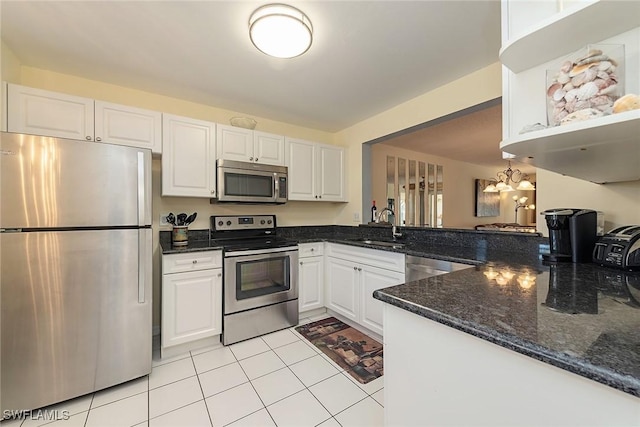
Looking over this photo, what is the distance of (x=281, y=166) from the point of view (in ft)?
9.42

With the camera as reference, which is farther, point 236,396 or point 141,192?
point 141,192

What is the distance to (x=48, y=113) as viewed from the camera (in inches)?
71.7

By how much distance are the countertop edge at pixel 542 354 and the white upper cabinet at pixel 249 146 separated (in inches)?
93.0

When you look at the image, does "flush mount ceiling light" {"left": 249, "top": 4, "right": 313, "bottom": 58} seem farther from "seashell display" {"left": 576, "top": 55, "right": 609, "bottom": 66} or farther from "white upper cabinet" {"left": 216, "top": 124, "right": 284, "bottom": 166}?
"seashell display" {"left": 576, "top": 55, "right": 609, "bottom": 66}

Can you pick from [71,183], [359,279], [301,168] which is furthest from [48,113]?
[359,279]

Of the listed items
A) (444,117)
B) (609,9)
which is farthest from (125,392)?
(444,117)

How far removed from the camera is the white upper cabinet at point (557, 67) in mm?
634

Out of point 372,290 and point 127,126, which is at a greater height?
point 127,126

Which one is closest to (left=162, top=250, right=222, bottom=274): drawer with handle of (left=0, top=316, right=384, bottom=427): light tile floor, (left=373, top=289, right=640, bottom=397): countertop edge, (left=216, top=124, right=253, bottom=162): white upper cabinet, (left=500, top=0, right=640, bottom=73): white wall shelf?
(left=0, top=316, right=384, bottom=427): light tile floor

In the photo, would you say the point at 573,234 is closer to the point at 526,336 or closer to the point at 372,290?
the point at 526,336

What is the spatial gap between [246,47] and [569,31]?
5.69 ft

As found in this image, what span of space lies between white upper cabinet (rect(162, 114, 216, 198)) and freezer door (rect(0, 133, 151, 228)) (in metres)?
0.49

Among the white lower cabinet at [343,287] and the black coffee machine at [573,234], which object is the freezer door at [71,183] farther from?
the black coffee machine at [573,234]

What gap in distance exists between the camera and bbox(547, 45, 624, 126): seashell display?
0.63m
